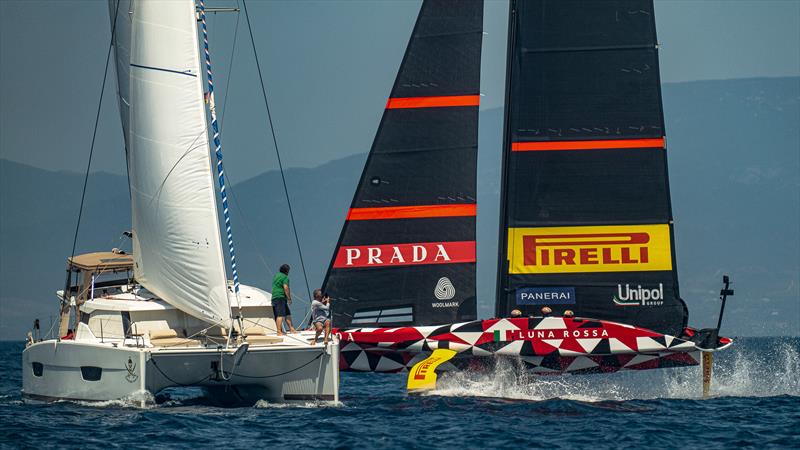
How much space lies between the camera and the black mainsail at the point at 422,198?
76.8 ft

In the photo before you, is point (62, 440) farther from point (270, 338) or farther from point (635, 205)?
point (635, 205)

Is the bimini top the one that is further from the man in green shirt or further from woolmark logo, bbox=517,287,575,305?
woolmark logo, bbox=517,287,575,305

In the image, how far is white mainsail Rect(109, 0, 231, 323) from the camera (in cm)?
2131

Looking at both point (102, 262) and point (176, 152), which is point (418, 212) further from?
point (102, 262)

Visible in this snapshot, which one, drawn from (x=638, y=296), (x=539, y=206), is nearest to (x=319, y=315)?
(x=539, y=206)

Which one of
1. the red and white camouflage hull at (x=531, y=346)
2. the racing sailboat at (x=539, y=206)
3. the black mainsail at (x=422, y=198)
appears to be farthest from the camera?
the black mainsail at (x=422, y=198)

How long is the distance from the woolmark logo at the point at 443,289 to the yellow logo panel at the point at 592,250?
114cm

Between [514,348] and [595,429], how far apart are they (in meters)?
3.44

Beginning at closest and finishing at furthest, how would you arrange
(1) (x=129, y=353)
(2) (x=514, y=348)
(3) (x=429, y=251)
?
(1) (x=129, y=353), (2) (x=514, y=348), (3) (x=429, y=251)

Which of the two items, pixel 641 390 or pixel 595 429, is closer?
pixel 595 429

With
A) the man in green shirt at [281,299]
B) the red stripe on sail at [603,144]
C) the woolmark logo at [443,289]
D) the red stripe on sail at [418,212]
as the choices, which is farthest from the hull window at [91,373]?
the red stripe on sail at [603,144]

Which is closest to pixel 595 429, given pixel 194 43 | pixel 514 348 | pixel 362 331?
pixel 514 348

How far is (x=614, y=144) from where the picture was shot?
2306 centimetres

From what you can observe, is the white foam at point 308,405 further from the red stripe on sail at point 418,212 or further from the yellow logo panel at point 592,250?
the yellow logo panel at point 592,250
